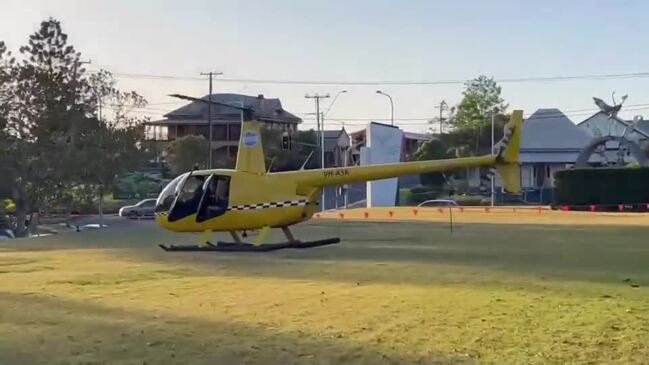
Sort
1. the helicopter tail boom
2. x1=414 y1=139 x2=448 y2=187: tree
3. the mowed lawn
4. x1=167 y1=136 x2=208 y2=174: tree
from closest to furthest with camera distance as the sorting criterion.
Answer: the mowed lawn → the helicopter tail boom → x1=167 y1=136 x2=208 y2=174: tree → x1=414 y1=139 x2=448 y2=187: tree

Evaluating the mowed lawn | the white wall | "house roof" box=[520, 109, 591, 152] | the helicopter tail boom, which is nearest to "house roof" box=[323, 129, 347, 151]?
"house roof" box=[520, 109, 591, 152]

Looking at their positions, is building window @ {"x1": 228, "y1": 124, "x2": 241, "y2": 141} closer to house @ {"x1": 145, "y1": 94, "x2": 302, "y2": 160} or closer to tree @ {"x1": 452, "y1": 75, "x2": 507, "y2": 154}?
house @ {"x1": 145, "y1": 94, "x2": 302, "y2": 160}

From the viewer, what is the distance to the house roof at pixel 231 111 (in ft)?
345

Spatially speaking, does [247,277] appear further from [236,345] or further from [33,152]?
[33,152]

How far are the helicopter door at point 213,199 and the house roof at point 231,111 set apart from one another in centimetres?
7839

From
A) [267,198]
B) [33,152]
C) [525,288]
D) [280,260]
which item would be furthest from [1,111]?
[525,288]

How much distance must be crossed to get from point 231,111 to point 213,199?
85047 millimetres

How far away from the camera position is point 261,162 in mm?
23141

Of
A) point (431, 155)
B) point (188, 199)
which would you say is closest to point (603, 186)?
point (431, 155)

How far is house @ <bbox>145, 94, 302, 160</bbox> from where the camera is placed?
101438 mm

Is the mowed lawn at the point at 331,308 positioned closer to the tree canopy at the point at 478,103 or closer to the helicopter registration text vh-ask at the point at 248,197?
the helicopter registration text vh-ask at the point at 248,197

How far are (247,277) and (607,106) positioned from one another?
208 ft

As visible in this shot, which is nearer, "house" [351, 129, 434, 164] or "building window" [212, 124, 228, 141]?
"building window" [212, 124, 228, 141]

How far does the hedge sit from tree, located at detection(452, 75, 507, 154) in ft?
186
